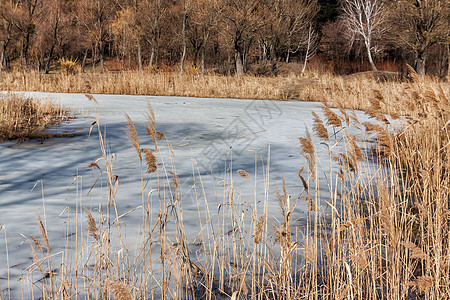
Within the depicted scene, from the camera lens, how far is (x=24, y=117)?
658 cm

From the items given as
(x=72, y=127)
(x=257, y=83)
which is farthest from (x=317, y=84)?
(x=72, y=127)

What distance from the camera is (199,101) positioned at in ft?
35.2

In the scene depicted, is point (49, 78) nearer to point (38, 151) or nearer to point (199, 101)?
point (199, 101)

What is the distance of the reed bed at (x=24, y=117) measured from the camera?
18.7 ft

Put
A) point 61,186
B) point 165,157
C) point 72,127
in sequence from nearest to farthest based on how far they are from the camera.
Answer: point 61,186
point 165,157
point 72,127

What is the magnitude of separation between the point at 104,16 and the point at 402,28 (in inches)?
709

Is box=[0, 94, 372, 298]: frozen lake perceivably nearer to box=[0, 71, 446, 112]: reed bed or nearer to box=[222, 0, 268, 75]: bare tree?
box=[0, 71, 446, 112]: reed bed

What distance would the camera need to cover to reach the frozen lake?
2674 mm

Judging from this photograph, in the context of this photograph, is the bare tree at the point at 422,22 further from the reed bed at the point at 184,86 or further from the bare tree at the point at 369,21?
the bare tree at the point at 369,21

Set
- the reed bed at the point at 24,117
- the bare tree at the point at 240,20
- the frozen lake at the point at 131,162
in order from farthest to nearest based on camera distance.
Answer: the bare tree at the point at 240,20 → the reed bed at the point at 24,117 → the frozen lake at the point at 131,162

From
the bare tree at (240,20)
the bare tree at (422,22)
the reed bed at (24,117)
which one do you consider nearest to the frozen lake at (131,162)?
the reed bed at (24,117)

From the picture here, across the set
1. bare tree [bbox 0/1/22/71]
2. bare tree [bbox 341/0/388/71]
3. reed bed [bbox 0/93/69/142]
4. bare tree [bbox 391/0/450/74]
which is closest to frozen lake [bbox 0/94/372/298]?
reed bed [bbox 0/93/69/142]

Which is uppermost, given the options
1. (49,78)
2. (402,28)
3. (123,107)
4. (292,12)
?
(292,12)

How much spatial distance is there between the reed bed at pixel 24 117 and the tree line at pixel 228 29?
11549 mm
